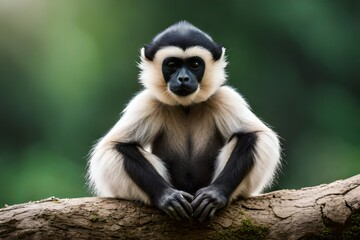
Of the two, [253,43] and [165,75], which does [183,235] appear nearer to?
[165,75]

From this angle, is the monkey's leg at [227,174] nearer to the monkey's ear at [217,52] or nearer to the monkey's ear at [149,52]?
the monkey's ear at [217,52]

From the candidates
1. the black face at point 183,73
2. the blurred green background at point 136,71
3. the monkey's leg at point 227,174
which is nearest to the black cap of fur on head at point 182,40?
the black face at point 183,73

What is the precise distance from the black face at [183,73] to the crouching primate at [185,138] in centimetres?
1

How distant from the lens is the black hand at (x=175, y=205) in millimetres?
7605

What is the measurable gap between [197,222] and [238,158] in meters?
0.85

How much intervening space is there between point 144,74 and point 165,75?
0.39 m

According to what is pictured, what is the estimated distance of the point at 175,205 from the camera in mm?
7602

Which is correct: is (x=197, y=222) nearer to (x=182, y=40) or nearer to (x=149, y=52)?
(x=182, y=40)

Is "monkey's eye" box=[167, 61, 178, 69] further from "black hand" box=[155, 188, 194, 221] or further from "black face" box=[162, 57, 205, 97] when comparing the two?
"black hand" box=[155, 188, 194, 221]

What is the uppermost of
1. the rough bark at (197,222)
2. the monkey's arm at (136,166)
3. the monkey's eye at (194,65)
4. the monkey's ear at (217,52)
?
the monkey's ear at (217,52)

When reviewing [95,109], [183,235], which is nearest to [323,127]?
[95,109]

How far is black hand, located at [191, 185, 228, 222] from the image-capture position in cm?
765

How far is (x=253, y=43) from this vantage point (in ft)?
62.5

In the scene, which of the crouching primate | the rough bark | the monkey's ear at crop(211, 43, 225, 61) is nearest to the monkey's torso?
the crouching primate
